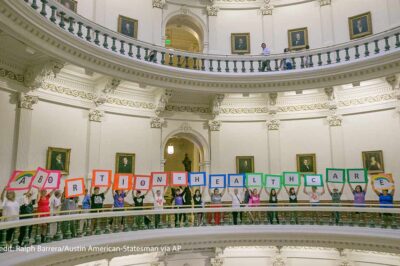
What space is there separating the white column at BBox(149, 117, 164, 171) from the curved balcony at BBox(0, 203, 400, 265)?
3.11m

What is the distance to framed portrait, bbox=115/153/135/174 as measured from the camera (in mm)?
14414

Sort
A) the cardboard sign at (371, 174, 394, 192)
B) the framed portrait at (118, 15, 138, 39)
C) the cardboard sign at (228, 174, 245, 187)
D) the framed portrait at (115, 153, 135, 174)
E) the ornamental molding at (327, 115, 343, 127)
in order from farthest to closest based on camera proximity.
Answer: the framed portrait at (118, 15, 138, 39) < the ornamental molding at (327, 115, 343, 127) < the framed portrait at (115, 153, 135, 174) < the cardboard sign at (228, 174, 245, 187) < the cardboard sign at (371, 174, 394, 192)

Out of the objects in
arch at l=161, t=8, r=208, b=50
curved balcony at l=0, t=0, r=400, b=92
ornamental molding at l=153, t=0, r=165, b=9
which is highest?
ornamental molding at l=153, t=0, r=165, b=9

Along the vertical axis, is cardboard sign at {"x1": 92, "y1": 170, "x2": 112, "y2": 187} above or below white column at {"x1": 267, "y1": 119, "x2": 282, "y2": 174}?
below

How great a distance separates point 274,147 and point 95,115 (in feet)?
25.5

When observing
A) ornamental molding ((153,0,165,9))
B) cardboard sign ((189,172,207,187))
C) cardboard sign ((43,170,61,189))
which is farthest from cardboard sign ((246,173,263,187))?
ornamental molding ((153,0,165,9))

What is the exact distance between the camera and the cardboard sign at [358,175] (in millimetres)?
11656

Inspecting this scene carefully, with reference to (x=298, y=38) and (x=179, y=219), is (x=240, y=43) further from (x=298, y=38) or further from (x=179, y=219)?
(x=179, y=219)

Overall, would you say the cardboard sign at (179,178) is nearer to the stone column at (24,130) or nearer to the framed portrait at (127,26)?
the stone column at (24,130)

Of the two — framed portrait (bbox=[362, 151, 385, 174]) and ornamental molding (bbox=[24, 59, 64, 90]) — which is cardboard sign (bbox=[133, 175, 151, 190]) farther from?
framed portrait (bbox=[362, 151, 385, 174])

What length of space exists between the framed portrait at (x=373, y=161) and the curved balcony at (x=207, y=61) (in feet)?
10.3

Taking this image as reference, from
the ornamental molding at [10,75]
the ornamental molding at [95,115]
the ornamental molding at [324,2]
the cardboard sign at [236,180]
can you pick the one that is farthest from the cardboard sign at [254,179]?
the ornamental molding at [324,2]

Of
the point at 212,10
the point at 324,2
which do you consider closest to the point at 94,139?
the point at 212,10

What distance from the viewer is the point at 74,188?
962 cm
